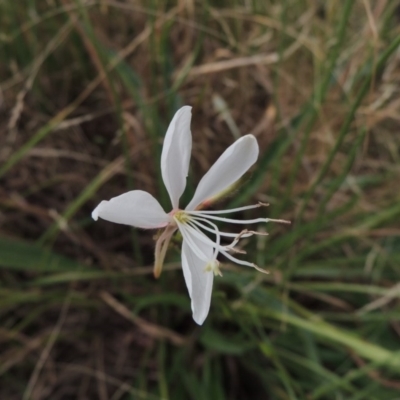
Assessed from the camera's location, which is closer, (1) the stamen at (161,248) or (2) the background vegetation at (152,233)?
(1) the stamen at (161,248)

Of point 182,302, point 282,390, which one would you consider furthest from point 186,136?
point 282,390

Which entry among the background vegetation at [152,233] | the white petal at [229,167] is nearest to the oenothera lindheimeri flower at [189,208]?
the white petal at [229,167]

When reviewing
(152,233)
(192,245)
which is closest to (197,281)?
(192,245)

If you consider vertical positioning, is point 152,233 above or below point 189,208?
below

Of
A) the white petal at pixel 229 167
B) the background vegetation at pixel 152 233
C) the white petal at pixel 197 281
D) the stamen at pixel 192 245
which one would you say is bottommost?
the background vegetation at pixel 152 233

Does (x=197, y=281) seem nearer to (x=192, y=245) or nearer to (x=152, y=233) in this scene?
(x=192, y=245)

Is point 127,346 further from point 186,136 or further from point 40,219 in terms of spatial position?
point 186,136

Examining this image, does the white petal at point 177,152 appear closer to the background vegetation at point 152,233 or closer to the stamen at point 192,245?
the stamen at point 192,245
